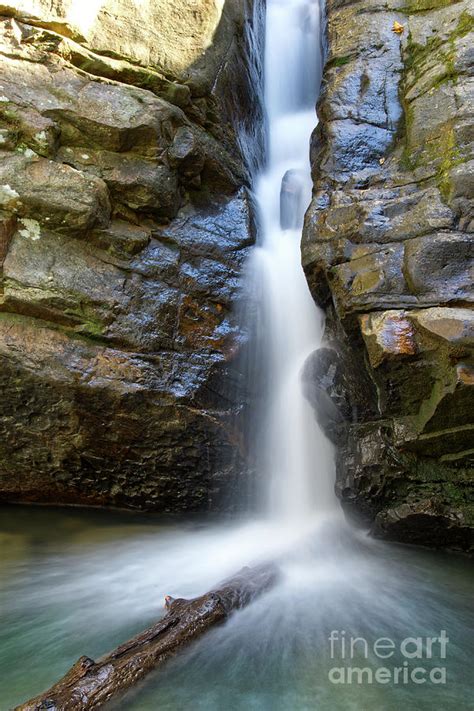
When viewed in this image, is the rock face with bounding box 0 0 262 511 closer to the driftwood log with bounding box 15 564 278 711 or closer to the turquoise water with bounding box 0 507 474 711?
the turquoise water with bounding box 0 507 474 711

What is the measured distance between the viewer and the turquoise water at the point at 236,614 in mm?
2381

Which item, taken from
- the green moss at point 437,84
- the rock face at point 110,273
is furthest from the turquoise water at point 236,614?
the green moss at point 437,84

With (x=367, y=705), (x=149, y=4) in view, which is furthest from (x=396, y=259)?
(x=149, y=4)

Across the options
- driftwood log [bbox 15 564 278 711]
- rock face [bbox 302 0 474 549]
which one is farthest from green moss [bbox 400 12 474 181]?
driftwood log [bbox 15 564 278 711]

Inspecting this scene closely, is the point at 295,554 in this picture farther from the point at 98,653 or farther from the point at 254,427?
the point at 98,653

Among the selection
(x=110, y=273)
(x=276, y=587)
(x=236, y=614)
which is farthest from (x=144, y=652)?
(x=110, y=273)

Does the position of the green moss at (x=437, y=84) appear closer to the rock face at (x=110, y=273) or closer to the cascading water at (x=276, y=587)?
the cascading water at (x=276, y=587)

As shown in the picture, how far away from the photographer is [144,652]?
2434mm

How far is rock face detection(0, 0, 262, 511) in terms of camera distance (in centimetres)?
481

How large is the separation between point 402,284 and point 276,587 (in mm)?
2802

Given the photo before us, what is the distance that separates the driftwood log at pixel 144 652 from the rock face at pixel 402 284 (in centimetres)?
179

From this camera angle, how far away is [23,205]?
4.86 m

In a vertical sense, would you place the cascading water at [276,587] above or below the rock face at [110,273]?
below

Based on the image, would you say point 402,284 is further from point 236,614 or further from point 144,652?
point 144,652
